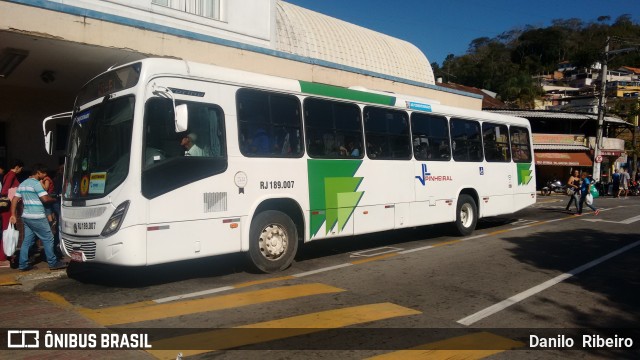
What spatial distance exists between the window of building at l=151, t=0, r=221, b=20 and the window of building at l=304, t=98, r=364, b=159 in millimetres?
7684

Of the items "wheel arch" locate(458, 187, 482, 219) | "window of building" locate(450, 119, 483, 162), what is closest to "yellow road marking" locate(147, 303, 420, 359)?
"window of building" locate(450, 119, 483, 162)

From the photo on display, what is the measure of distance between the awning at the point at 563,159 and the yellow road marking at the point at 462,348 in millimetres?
39020

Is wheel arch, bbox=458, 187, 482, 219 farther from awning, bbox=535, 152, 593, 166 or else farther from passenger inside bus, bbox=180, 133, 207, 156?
awning, bbox=535, 152, 593, 166

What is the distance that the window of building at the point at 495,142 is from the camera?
12734mm

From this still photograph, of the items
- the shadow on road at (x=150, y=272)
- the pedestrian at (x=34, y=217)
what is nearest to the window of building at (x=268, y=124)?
the shadow on road at (x=150, y=272)

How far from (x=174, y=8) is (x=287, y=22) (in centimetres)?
594

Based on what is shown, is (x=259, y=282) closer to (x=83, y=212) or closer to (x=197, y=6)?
(x=83, y=212)

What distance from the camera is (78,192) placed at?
6.96m

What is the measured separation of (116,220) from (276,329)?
271 cm

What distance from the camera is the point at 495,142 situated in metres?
13.1

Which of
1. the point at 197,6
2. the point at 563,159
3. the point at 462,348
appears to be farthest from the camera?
the point at 563,159

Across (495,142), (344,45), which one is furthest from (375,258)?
(344,45)

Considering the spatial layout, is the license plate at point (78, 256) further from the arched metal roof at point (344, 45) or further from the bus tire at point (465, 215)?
the arched metal roof at point (344, 45)

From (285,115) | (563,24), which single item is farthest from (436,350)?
(563,24)
